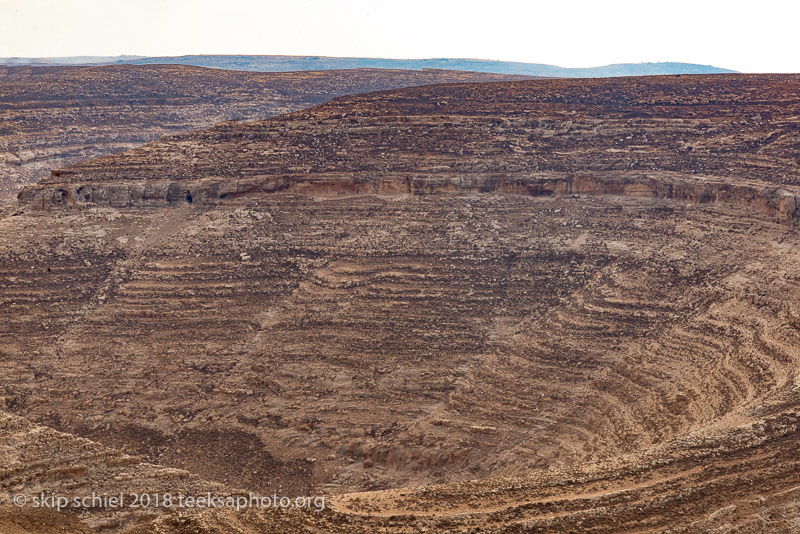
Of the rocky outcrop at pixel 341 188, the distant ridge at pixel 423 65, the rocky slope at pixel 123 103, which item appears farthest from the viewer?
the distant ridge at pixel 423 65

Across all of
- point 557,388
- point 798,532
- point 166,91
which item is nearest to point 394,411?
point 557,388

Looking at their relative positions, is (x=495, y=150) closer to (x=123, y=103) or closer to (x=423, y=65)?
(x=123, y=103)

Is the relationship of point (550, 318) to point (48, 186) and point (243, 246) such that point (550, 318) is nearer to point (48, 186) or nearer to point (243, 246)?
point (243, 246)

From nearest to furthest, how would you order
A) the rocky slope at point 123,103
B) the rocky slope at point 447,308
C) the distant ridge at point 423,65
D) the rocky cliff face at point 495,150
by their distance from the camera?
1. the rocky slope at point 447,308
2. the rocky cliff face at point 495,150
3. the rocky slope at point 123,103
4. the distant ridge at point 423,65

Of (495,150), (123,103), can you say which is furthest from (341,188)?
(123,103)

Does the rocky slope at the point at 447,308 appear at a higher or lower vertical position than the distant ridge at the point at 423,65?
lower

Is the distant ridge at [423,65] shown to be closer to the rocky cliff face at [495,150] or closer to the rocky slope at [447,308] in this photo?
the rocky cliff face at [495,150]

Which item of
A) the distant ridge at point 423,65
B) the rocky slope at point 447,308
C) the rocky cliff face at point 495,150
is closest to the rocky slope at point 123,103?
the rocky cliff face at point 495,150
